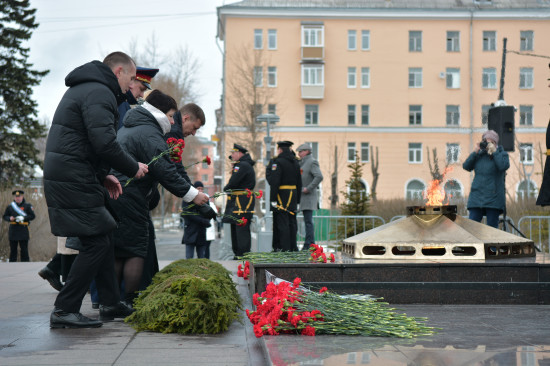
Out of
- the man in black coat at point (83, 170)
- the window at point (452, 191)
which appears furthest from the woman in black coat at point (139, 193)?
the window at point (452, 191)

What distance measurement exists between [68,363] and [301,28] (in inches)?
2014

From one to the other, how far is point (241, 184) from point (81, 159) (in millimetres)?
7567

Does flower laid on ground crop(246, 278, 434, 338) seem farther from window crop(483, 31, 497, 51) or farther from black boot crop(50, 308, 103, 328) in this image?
window crop(483, 31, 497, 51)

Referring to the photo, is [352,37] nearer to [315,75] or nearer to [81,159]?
[315,75]

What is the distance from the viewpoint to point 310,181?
14992 millimetres

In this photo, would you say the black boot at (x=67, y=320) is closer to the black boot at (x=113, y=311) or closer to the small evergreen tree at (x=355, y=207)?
the black boot at (x=113, y=311)

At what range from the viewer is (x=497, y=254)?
6.76m

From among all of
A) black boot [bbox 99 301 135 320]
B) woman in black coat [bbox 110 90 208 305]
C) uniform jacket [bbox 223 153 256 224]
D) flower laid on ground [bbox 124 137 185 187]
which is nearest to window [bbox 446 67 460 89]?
uniform jacket [bbox 223 153 256 224]

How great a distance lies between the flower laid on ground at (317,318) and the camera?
184 inches

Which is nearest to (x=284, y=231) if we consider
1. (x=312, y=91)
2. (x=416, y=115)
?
(x=312, y=91)

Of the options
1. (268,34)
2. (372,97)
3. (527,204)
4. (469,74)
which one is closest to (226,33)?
(268,34)

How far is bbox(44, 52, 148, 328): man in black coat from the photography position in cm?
531

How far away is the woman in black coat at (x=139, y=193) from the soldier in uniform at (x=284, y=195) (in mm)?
6366

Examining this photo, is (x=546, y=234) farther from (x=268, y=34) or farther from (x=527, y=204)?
(x=268, y=34)
